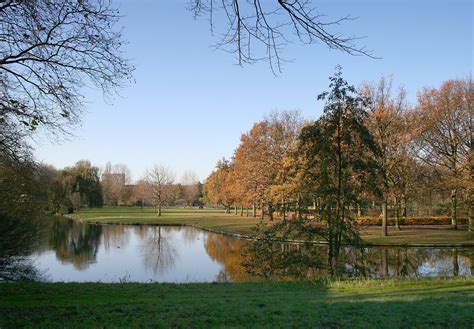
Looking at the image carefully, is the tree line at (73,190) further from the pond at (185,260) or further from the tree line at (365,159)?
the tree line at (365,159)

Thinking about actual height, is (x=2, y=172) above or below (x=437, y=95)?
below

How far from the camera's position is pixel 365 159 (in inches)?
650

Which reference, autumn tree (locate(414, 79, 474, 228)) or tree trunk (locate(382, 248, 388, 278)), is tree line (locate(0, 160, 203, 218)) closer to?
tree trunk (locate(382, 248, 388, 278))

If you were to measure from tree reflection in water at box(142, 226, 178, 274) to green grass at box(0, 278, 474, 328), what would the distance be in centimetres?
1113

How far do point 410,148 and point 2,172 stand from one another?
29953 millimetres

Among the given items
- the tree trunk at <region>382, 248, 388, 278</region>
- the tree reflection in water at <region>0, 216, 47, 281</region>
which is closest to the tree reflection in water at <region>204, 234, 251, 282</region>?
the tree trunk at <region>382, 248, 388, 278</region>

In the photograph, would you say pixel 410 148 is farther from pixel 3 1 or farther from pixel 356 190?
pixel 3 1

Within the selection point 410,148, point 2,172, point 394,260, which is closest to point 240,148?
point 410,148

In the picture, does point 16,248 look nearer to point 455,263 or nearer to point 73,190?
point 455,263

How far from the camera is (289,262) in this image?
630 inches

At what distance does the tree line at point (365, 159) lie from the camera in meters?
16.1

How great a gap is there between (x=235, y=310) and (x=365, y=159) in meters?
11.0

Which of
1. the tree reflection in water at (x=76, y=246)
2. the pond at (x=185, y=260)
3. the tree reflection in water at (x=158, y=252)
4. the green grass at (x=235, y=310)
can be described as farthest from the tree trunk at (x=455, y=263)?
the tree reflection in water at (x=76, y=246)

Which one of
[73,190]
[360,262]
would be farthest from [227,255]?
[73,190]
